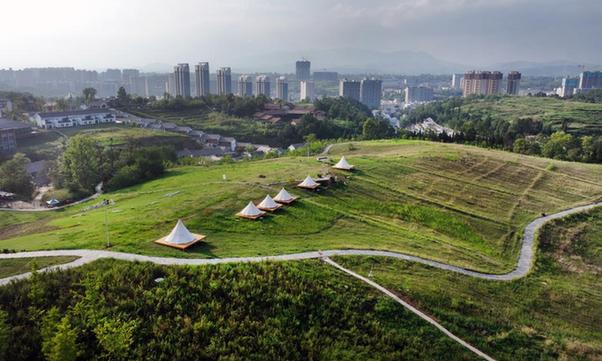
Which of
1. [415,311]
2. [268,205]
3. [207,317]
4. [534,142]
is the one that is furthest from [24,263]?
[534,142]

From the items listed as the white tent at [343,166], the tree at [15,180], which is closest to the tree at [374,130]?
the white tent at [343,166]

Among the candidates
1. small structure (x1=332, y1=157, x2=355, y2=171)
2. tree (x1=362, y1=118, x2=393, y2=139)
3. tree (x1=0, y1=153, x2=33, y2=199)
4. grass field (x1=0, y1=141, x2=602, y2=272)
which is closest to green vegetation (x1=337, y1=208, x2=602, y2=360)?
grass field (x1=0, y1=141, x2=602, y2=272)

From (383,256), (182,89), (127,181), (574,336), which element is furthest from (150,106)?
(574,336)

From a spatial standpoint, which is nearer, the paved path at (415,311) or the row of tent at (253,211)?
the paved path at (415,311)

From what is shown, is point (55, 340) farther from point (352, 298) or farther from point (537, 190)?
point (537, 190)

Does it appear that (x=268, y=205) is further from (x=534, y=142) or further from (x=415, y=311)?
(x=534, y=142)

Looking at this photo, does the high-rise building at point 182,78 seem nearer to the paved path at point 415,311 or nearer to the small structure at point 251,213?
the small structure at point 251,213
